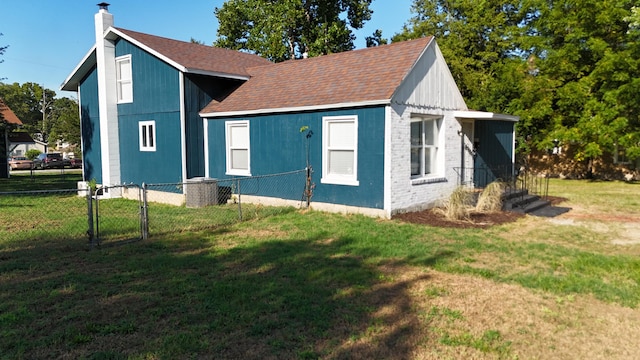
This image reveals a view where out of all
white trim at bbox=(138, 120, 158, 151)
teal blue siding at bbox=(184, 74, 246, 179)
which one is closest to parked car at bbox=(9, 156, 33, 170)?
white trim at bbox=(138, 120, 158, 151)

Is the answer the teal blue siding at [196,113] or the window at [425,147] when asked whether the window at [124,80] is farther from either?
the window at [425,147]

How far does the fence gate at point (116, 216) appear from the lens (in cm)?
827

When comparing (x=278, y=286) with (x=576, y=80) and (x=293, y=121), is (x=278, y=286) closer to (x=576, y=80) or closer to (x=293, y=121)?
(x=293, y=121)

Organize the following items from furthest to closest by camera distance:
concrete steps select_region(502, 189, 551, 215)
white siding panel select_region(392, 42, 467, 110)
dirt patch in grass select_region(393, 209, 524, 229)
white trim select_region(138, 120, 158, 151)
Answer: white trim select_region(138, 120, 158, 151) < concrete steps select_region(502, 189, 551, 215) < white siding panel select_region(392, 42, 467, 110) < dirt patch in grass select_region(393, 209, 524, 229)

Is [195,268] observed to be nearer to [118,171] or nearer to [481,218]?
[481,218]

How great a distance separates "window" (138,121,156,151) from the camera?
49.9 ft

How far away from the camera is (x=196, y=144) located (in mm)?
14570

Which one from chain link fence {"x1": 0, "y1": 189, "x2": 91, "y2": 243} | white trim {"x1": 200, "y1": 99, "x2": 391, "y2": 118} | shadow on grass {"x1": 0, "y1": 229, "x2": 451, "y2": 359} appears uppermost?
white trim {"x1": 200, "y1": 99, "x2": 391, "y2": 118}

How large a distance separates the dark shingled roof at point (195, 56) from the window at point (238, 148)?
2.28 meters

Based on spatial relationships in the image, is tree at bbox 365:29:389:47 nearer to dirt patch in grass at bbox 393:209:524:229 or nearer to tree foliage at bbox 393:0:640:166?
tree foliage at bbox 393:0:640:166

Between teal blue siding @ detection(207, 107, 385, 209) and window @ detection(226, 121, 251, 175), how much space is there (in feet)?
0.69

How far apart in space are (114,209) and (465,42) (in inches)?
983

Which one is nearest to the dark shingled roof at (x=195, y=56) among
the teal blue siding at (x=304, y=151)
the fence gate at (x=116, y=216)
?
the teal blue siding at (x=304, y=151)

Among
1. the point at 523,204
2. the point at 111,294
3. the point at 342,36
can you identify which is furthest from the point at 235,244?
the point at 342,36
